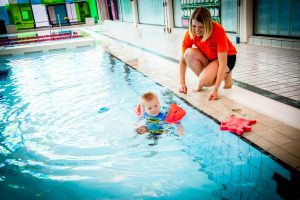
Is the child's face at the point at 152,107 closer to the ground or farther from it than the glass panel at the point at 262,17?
closer to the ground

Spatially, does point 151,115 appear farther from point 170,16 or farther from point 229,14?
point 170,16

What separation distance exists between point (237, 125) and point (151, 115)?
3.26 ft

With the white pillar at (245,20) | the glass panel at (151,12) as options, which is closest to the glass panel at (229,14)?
the white pillar at (245,20)

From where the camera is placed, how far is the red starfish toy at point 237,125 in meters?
2.61

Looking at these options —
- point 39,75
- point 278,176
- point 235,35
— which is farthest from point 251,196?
point 235,35

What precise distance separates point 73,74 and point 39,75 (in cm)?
100

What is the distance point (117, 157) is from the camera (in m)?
2.56

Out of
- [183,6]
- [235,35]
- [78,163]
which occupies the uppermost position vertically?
[183,6]

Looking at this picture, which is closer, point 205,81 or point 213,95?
point 213,95

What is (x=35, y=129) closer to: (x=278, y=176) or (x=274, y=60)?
(x=278, y=176)

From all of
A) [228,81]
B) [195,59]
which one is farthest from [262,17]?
[195,59]

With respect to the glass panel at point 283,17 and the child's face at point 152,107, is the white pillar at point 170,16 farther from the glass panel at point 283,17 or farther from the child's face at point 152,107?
the child's face at point 152,107

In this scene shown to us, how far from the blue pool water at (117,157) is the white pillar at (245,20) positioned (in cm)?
507

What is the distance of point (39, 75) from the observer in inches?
262
